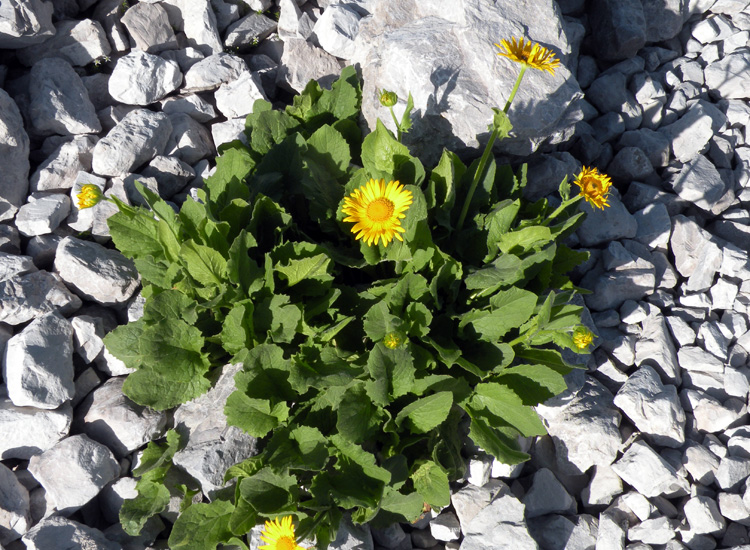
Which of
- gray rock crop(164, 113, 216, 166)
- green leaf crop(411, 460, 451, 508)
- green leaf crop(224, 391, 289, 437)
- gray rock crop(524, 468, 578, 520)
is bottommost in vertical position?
gray rock crop(524, 468, 578, 520)

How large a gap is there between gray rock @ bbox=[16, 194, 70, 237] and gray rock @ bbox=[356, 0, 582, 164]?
2077 millimetres

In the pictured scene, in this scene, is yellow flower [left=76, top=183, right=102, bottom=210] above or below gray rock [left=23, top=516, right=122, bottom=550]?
above

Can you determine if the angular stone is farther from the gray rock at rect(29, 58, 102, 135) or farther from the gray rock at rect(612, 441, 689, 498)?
the gray rock at rect(29, 58, 102, 135)

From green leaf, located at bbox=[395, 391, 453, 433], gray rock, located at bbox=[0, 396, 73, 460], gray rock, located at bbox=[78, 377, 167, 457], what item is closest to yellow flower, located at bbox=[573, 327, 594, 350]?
green leaf, located at bbox=[395, 391, 453, 433]

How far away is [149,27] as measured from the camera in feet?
15.8

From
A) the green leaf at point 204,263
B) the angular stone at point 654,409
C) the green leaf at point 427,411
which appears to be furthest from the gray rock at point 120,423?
the angular stone at point 654,409

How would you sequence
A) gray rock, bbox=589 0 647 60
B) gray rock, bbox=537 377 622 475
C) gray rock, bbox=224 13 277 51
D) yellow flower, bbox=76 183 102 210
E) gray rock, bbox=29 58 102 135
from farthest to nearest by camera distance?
gray rock, bbox=589 0 647 60, gray rock, bbox=224 13 277 51, gray rock, bbox=29 58 102 135, gray rock, bbox=537 377 622 475, yellow flower, bbox=76 183 102 210

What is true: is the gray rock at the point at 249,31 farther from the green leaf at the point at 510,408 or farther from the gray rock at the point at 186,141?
the green leaf at the point at 510,408

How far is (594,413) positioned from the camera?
3.85m

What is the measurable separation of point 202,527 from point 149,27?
3.56 meters

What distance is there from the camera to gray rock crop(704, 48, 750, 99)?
5.33m

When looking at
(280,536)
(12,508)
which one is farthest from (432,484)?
(12,508)

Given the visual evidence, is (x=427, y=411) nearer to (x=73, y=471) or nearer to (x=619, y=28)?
(x=73, y=471)

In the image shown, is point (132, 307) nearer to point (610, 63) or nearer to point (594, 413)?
point (594, 413)
